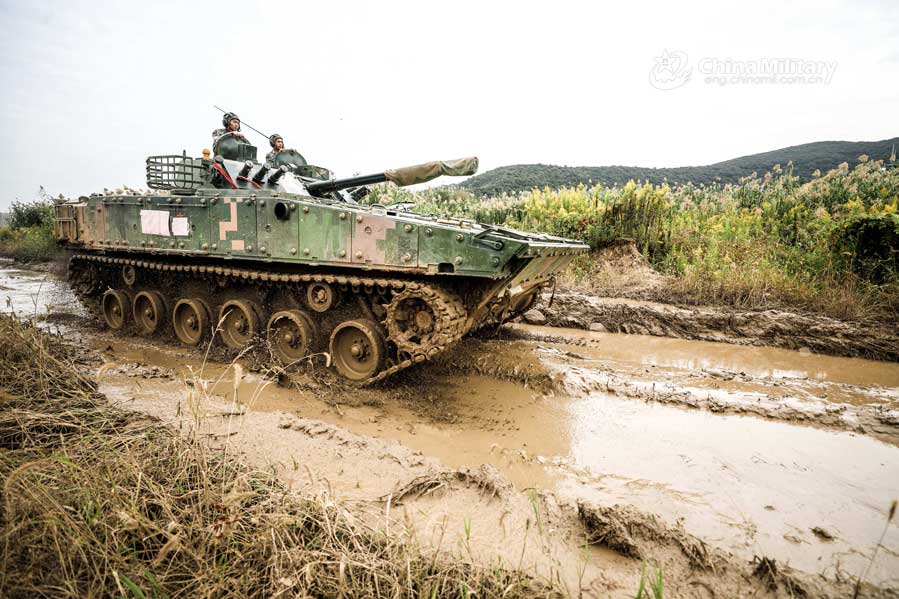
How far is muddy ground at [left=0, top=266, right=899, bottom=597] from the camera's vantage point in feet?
8.45

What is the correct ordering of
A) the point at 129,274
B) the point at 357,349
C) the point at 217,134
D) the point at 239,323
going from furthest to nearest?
the point at 129,274
the point at 217,134
the point at 239,323
the point at 357,349

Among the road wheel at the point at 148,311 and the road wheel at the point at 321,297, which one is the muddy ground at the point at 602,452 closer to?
the road wheel at the point at 148,311

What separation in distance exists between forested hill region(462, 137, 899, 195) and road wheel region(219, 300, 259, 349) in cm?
2051

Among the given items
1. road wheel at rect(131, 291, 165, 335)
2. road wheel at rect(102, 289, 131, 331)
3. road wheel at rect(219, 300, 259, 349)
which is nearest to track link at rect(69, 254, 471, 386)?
road wheel at rect(219, 300, 259, 349)

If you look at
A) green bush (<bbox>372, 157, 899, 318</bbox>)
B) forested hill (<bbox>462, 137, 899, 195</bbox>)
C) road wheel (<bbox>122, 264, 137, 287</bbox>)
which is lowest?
road wheel (<bbox>122, 264, 137, 287</bbox>)

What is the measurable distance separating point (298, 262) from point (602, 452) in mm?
3694

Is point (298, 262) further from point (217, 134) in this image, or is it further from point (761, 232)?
point (761, 232)

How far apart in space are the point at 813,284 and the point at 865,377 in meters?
2.93

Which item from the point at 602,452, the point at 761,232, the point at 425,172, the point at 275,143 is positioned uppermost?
the point at 275,143

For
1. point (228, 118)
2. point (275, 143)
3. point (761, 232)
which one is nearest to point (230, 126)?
point (228, 118)

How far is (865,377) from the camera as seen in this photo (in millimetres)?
5855

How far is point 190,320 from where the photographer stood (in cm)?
709

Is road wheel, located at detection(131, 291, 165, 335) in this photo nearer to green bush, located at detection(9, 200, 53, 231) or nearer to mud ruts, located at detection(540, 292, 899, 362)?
mud ruts, located at detection(540, 292, 899, 362)

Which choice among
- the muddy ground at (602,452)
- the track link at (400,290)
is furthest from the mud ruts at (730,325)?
the track link at (400,290)
